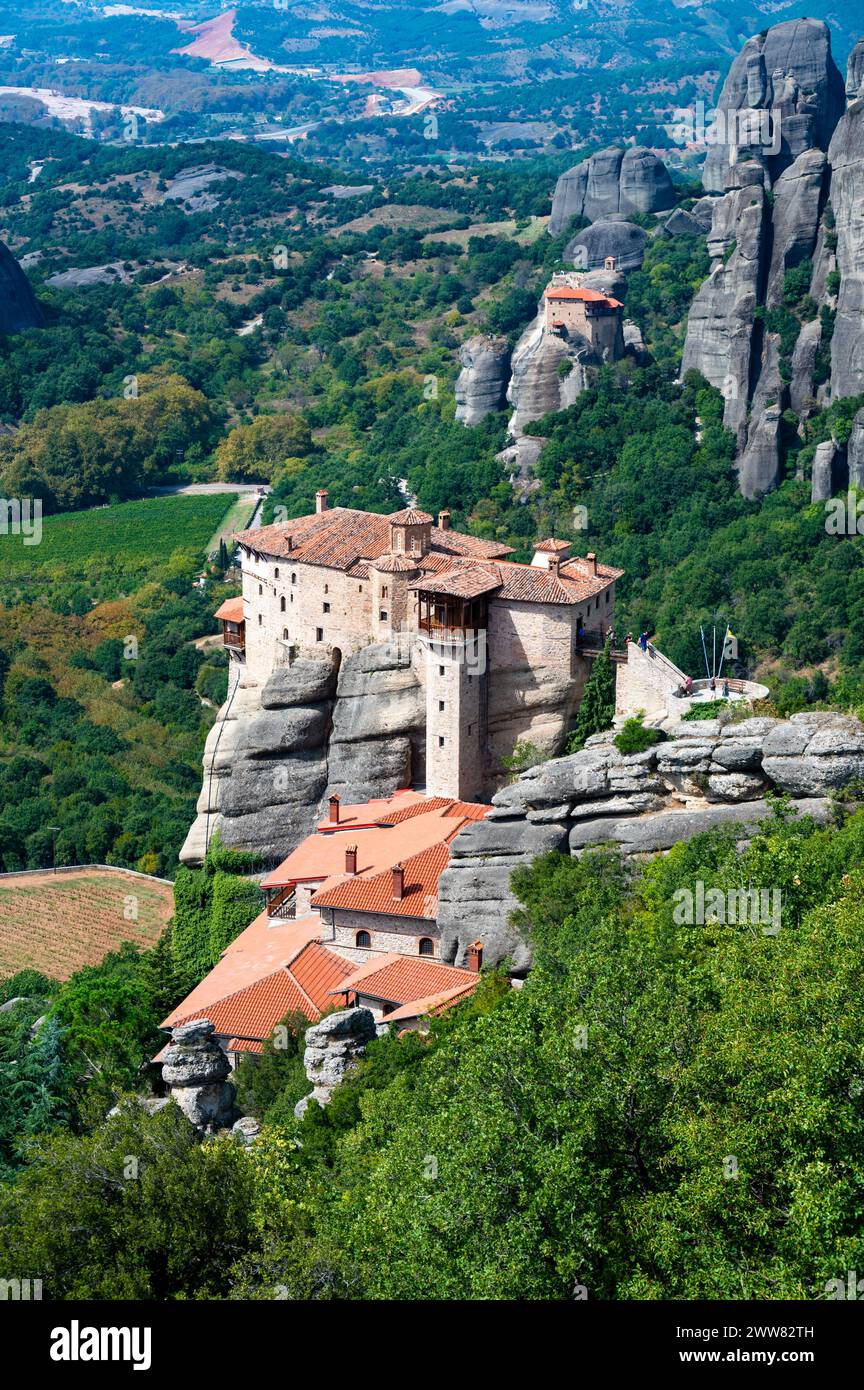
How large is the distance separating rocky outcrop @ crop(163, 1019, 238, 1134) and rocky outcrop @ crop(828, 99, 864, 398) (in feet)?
162

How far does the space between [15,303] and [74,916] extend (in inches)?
3296

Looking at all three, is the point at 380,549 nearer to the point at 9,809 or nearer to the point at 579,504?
the point at 9,809

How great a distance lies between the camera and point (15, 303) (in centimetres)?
13362

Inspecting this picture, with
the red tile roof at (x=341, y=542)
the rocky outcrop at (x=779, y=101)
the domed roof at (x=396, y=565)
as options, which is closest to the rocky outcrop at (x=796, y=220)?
the rocky outcrop at (x=779, y=101)

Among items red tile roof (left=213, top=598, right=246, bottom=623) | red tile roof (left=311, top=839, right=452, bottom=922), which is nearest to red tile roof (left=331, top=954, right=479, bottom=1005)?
red tile roof (left=311, top=839, right=452, bottom=922)

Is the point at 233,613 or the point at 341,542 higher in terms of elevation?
the point at 341,542

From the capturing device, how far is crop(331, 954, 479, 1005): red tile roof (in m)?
38.1

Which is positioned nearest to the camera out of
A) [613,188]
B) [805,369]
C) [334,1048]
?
[334,1048]

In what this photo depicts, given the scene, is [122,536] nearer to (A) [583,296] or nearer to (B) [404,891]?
(A) [583,296]

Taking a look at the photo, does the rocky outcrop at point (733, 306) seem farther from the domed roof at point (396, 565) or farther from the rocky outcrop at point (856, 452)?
the domed roof at point (396, 565)

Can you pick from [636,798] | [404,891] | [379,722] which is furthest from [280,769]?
[636,798]

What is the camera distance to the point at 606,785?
38750mm

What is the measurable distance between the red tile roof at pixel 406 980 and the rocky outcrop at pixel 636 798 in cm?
58

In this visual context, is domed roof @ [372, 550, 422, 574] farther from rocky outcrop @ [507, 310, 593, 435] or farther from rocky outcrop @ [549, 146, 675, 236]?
rocky outcrop @ [549, 146, 675, 236]
